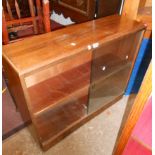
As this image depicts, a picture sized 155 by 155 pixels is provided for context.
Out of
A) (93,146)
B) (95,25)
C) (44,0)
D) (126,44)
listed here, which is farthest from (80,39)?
(93,146)

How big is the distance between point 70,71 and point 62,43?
0.37m

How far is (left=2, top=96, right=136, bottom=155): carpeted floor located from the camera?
4.23ft

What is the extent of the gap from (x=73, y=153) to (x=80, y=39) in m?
0.85

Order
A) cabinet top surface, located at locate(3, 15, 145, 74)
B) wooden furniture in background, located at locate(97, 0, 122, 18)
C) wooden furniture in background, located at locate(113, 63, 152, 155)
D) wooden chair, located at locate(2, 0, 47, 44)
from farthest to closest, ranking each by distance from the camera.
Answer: wooden chair, located at locate(2, 0, 47, 44), wooden furniture in background, located at locate(97, 0, 122, 18), cabinet top surface, located at locate(3, 15, 145, 74), wooden furniture in background, located at locate(113, 63, 152, 155)

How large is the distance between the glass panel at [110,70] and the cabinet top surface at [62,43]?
0.13 meters

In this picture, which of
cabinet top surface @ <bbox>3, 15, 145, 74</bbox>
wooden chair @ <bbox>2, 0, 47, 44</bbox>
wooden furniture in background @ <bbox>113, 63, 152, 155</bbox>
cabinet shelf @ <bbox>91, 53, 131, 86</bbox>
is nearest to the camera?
wooden furniture in background @ <bbox>113, 63, 152, 155</bbox>

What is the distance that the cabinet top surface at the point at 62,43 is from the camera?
0.84 metres

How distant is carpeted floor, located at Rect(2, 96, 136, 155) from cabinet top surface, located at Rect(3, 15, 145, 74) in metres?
0.72

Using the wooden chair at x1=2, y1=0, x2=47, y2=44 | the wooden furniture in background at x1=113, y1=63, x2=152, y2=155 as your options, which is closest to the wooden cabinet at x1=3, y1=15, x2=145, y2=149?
the wooden furniture in background at x1=113, y1=63, x2=152, y2=155

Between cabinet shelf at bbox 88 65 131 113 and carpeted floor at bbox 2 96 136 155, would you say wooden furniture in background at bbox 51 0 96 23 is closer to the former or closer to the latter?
cabinet shelf at bbox 88 65 131 113

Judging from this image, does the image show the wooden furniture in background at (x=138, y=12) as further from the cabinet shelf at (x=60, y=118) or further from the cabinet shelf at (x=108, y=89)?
the cabinet shelf at (x=60, y=118)

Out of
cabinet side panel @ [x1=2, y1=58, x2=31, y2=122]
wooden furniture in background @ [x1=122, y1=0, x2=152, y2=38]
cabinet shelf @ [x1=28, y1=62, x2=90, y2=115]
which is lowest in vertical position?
cabinet shelf @ [x1=28, y1=62, x2=90, y2=115]

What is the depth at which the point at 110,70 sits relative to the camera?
54.8 inches

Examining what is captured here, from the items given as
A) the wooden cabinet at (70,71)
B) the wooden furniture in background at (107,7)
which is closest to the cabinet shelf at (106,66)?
A: the wooden cabinet at (70,71)
